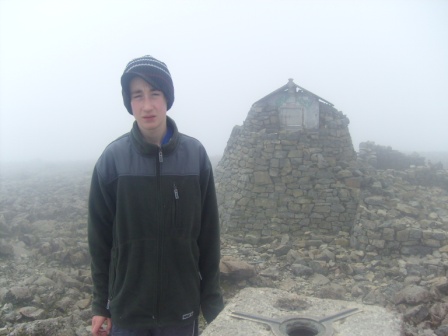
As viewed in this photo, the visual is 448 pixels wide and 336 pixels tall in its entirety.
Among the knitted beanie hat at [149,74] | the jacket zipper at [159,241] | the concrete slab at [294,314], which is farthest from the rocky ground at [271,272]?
the knitted beanie hat at [149,74]

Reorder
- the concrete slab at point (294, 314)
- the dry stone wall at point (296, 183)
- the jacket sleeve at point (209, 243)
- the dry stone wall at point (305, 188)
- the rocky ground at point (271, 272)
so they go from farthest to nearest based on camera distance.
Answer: the dry stone wall at point (296, 183), the dry stone wall at point (305, 188), the rocky ground at point (271, 272), the concrete slab at point (294, 314), the jacket sleeve at point (209, 243)

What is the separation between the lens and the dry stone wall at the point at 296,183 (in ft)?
34.0

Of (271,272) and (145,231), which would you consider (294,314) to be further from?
(271,272)

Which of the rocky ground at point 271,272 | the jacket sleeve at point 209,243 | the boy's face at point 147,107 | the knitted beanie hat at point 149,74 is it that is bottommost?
the rocky ground at point 271,272

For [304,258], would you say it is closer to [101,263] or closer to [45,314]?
[45,314]

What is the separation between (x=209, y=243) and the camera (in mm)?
2936

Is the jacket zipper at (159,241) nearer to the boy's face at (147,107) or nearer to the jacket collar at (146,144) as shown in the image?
the jacket collar at (146,144)

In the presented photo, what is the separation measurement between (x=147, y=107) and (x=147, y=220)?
731 millimetres

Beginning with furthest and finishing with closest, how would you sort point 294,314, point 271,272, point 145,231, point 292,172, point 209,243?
point 292,172 → point 271,272 → point 294,314 → point 209,243 → point 145,231

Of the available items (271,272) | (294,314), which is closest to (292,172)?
(271,272)

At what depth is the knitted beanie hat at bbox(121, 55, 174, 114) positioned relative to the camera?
267 cm

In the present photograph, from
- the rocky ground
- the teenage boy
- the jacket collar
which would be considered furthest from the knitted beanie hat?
the rocky ground

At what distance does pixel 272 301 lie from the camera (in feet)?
11.9

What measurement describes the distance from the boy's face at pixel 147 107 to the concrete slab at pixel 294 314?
1556mm
